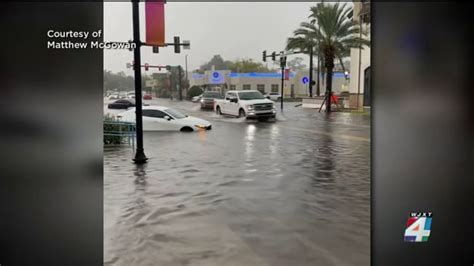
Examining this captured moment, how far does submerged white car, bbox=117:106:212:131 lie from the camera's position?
3170 mm

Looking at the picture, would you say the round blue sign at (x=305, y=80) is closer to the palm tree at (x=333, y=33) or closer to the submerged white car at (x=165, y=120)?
the palm tree at (x=333, y=33)

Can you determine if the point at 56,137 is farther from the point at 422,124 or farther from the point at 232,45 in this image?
the point at 422,124

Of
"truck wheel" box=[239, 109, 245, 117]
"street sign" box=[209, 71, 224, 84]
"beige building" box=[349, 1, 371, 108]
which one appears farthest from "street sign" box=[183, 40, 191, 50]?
"beige building" box=[349, 1, 371, 108]

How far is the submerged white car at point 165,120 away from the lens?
10.4ft

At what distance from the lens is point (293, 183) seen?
124 inches

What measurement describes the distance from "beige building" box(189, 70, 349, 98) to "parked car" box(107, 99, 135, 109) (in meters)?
0.57

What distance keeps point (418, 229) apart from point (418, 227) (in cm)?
2

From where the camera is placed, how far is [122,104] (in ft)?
9.93

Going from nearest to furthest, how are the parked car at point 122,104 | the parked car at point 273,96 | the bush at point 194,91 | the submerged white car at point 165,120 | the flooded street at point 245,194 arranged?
the flooded street at point 245,194, the parked car at point 122,104, the submerged white car at point 165,120, the bush at point 194,91, the parked car at point 273,96

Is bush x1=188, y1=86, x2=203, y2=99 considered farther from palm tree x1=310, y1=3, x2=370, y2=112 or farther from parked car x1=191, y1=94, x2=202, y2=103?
palm tree x1=310, y1=3, x2=370, y2=112

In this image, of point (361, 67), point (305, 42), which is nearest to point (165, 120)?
point (305, 42)

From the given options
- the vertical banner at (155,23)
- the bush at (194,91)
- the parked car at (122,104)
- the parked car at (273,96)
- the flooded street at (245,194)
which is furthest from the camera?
the parked car at (273,96)

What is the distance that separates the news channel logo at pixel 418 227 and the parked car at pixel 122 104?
98.7 inches

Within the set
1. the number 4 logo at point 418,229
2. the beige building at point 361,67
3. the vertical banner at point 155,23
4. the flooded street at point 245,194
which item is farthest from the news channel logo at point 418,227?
the vertical banner at point 155,23
